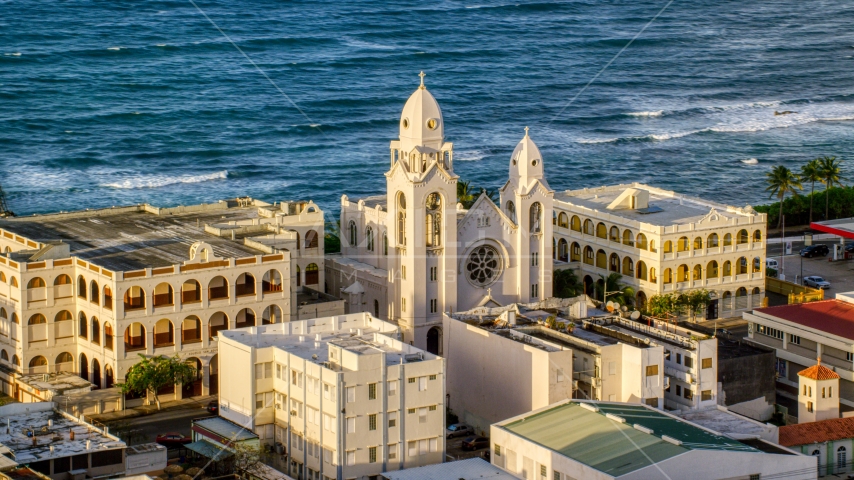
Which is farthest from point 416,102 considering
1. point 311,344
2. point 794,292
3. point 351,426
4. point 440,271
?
point 794,292

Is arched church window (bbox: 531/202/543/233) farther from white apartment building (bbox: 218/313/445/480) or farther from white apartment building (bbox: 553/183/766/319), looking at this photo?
white apartment building (bbox: 218/313/445/480)

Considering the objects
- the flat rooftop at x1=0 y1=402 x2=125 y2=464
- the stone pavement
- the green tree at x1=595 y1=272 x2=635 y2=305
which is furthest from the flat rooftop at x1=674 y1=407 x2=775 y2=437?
the flat rooftop at x1=0 y1=402 x2=125 y2=464

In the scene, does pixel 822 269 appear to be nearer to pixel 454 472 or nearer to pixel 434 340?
pixel 434 340

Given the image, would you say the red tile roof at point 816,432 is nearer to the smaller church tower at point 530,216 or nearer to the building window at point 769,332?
the building window at point 769,332

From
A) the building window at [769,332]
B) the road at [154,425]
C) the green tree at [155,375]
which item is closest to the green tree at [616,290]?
the building window at [769,332]

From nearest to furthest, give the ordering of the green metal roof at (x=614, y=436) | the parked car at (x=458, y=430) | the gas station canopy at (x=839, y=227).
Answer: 1. the green metal roof at (x=614, y=436)
2. the parked car at (x=458, y=430)
3. the gas station canopy at (x=839, y=227)

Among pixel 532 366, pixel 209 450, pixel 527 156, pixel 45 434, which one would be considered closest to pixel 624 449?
pixel 532 366

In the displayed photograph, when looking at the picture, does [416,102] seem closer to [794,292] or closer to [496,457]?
[496,457]
